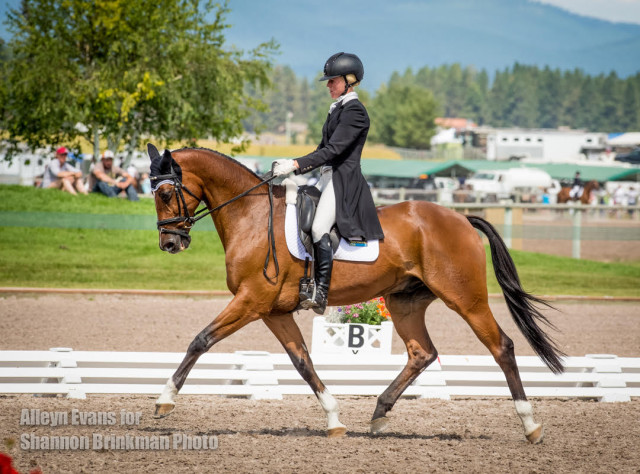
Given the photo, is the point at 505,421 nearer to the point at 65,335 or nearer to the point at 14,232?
the point at 65,335

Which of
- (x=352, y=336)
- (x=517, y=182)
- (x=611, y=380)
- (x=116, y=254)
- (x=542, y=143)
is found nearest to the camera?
(x=611, y=380)

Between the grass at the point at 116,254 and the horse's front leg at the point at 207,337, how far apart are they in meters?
10.2

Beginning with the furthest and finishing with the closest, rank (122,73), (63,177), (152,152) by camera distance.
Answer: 1. (122,73)
2. (63,177)
3. (152,152)

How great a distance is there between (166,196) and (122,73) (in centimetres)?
1464

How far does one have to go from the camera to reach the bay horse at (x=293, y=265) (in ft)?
19.5

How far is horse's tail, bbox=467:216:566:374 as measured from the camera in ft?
21.7

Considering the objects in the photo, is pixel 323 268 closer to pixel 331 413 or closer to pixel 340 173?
pixel 340 173

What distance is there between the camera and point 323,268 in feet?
19.7

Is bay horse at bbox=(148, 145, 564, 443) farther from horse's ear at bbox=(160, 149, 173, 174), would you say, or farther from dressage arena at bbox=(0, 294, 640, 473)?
dressage arena at bbox=(0, 294, 640, 473)

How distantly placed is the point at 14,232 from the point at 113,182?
247 centimetres

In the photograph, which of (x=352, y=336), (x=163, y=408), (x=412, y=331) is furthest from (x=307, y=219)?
(x=352, y=336)

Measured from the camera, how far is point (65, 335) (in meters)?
10.2

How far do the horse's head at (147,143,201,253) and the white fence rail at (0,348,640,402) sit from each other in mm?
1878

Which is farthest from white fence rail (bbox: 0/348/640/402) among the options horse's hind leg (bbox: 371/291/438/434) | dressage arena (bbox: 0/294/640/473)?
horse's hind leg (bbox: 371/291/438/434)
